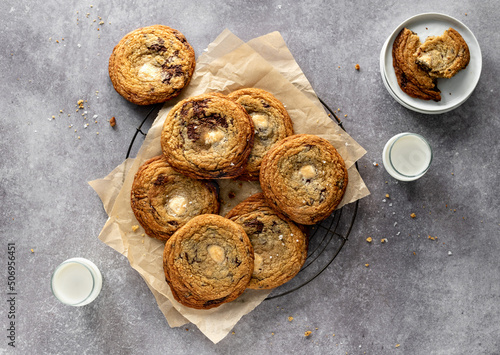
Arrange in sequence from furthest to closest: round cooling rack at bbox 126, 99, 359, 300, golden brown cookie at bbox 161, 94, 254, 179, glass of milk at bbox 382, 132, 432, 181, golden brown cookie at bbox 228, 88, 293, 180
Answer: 1. round cooling rack at bbox 126, 99, 359, 300
2. glass of milk at bbox 382, 132, 432, 181
3. golden brown cookie at bbox 228, 88, 293, 180
4. golden brown cookie at bbox 161, 94, 254, 179

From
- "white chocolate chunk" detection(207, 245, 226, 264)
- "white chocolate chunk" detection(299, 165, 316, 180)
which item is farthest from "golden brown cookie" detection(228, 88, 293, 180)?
"white chocolate chunk" detection(207, 245, 226, 264)

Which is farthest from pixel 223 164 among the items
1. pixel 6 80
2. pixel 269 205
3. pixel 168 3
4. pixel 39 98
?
pixel 6 80

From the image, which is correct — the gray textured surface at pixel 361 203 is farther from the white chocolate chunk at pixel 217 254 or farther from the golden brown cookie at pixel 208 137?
the white chocolate chunk at pixel 217 254

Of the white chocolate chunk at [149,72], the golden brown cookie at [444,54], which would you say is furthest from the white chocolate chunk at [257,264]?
the golden brown cookie at [444,54]

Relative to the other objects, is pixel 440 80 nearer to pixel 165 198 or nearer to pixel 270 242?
pixel 270 242

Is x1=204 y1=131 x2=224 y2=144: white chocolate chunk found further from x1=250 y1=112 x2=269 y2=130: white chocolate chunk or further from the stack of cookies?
x1=250 y1=112 x2=269 y2=130: white chocolate chunk
